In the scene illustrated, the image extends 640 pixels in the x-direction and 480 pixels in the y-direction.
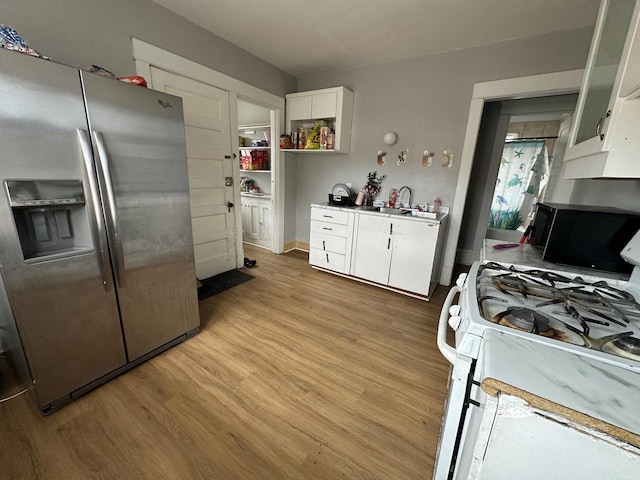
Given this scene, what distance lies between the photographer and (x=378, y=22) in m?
2.15

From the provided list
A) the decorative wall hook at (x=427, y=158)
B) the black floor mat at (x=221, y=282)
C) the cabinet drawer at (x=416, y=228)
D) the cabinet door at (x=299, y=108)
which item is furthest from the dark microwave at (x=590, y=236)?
the cabinet door at (x=299, y=108)

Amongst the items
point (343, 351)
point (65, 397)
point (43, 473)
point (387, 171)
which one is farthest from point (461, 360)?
point (387, 171)

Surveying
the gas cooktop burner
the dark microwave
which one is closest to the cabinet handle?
the dark microwave

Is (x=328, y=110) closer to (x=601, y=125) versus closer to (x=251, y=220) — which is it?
(x=251, y=220)

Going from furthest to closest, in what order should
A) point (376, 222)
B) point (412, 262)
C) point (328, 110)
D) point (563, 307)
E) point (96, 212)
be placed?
point (328, 110)
point (376, 222)
point (412, 262)
point (96, 212)
point (563, 307)

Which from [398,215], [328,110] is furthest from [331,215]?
[328,110]

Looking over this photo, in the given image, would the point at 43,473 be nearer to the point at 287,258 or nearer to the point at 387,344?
the point at 387,344

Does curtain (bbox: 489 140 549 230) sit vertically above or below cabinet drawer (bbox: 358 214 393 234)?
above

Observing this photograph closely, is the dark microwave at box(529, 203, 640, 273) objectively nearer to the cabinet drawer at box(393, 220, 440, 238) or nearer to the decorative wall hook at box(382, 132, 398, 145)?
the cabinet drawer at box(393, 220, 440, 238)

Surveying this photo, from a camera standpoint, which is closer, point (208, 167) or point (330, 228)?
point (208, 167)

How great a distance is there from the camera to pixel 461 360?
80 centimetres

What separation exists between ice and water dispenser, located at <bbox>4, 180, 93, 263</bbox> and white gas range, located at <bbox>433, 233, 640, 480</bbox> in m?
1.78

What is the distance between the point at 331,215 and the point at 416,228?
100 centimetres

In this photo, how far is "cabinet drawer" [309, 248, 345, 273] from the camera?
3.13 meters
